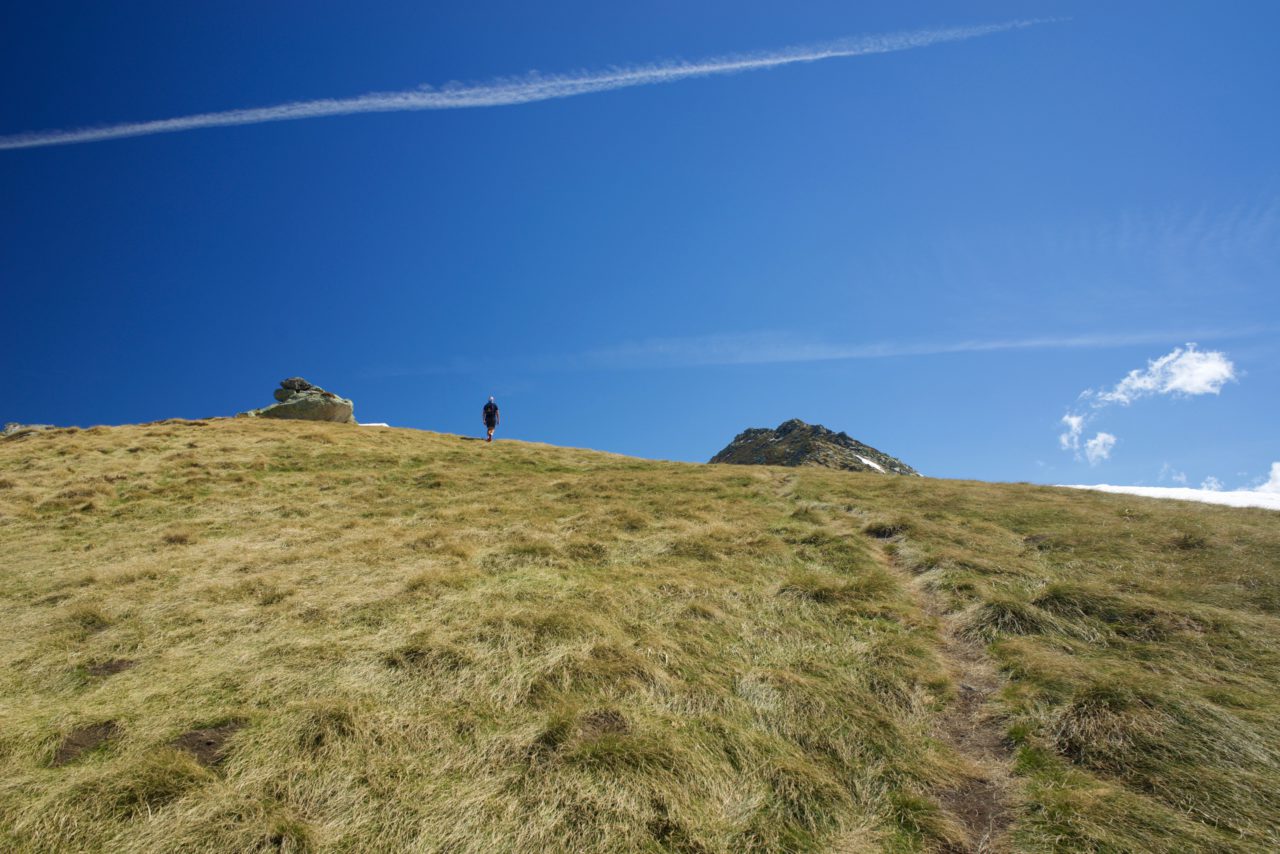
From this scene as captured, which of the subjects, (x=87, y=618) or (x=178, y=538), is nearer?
(x=87, y=618)

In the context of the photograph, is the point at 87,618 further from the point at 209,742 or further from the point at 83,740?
the point at 209,742

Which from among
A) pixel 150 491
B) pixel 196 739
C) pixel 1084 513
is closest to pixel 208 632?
pixel 196 739

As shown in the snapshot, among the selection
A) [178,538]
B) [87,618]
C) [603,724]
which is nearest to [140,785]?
[603,724]

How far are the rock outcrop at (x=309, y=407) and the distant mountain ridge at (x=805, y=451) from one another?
3766 cm

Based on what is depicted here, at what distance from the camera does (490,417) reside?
4116 centimetres

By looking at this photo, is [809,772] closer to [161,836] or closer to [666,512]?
[161,836]

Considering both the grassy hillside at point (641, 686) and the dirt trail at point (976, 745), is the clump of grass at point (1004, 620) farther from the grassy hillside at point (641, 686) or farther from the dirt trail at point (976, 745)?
the dirt trail at point (976, 745)

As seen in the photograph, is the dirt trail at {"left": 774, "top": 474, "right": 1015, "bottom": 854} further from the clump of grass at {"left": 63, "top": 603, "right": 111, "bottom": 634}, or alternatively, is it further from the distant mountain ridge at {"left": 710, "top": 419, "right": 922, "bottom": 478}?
the distant mountain ridge at {"left": 710, "top": 419, "right": 922, "bottom": 478}

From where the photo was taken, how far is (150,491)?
20859 mm

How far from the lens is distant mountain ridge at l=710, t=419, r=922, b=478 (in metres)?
66.3

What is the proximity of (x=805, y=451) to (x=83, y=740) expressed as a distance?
73676mm

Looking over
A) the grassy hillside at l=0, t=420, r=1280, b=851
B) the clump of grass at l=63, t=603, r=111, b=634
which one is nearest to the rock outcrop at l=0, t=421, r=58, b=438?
the grassy hillside at l=0, t=420, r=1280, b=851

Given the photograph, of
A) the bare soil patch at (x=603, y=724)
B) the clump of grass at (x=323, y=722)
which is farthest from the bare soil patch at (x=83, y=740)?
the bare soil patch at (x=603, y=724)

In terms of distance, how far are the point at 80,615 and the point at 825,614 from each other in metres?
14.1
